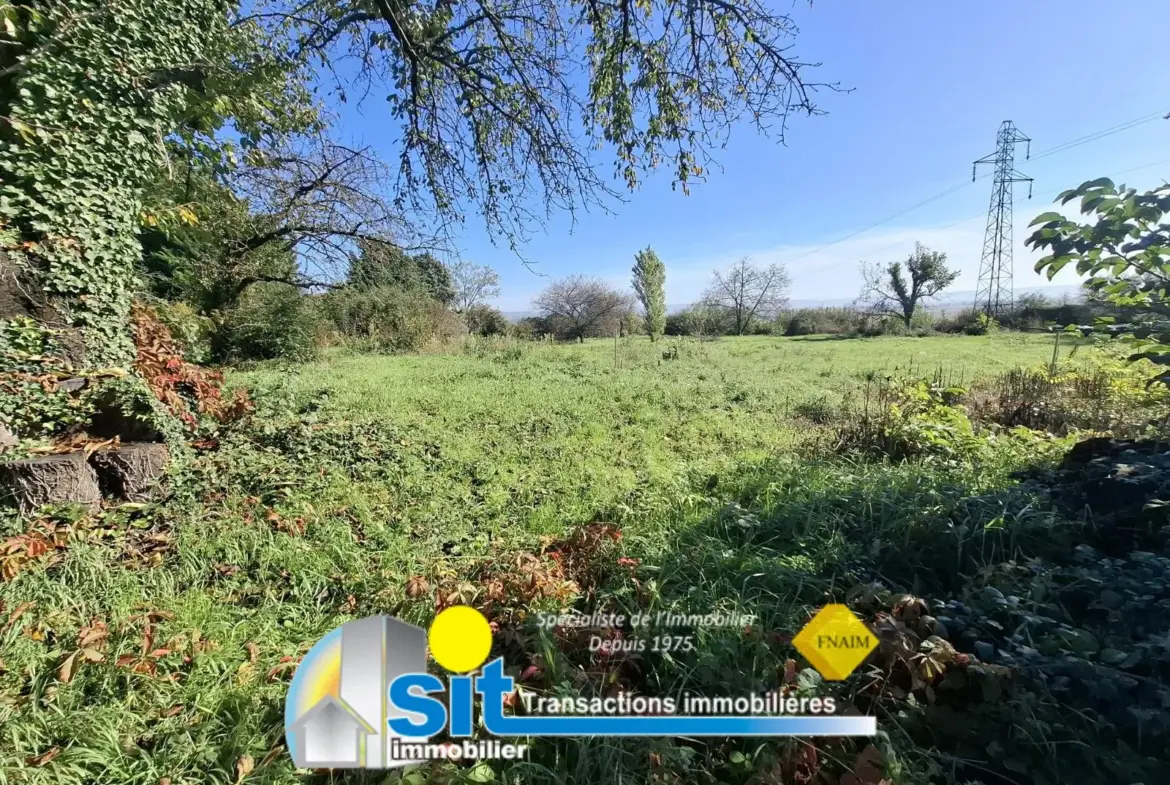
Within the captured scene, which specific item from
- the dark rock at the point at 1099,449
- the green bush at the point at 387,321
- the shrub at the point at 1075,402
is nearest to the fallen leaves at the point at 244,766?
the dark rock at the point at 1099,449

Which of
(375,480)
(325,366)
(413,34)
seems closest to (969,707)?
(375,480)

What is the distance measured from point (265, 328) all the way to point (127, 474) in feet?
35.1

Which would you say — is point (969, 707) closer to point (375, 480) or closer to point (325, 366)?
point (375, 480)

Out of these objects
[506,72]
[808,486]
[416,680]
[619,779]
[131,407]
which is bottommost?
[619,779]

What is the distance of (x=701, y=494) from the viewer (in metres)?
3.51

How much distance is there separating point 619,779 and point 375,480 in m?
3.14

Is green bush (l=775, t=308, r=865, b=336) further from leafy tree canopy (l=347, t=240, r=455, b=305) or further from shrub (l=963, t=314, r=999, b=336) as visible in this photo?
leafy tree canopy (l=347, t=240, r=455, b=305)

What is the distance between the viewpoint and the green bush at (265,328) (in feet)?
38.5

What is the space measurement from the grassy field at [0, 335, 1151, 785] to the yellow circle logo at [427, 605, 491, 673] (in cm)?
11

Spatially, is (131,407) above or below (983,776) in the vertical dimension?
above

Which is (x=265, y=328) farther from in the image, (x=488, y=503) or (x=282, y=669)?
(x=282, y=669)

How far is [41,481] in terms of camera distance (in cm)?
273

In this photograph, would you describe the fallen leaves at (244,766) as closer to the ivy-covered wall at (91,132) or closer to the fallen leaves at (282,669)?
the fallen leaves at (282,669)

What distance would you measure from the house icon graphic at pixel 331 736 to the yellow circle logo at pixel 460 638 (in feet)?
1.33
